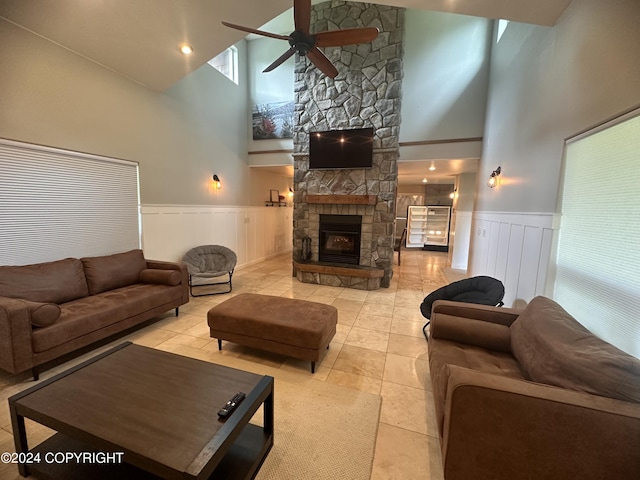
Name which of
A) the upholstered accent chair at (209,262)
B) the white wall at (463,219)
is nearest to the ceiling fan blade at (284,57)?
the upholstered accent chair at (209,262)

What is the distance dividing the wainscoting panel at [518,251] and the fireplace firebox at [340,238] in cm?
211

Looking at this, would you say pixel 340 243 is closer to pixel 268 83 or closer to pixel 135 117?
pixel 135 117

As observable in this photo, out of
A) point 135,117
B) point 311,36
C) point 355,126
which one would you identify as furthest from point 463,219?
point 135,117

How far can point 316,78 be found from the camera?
4836 mm

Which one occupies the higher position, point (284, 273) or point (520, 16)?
point (520, 16)

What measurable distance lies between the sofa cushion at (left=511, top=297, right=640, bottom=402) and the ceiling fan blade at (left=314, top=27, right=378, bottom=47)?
272 cm

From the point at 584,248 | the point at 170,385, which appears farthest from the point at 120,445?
the point at 584,248

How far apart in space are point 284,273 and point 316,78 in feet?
13.0

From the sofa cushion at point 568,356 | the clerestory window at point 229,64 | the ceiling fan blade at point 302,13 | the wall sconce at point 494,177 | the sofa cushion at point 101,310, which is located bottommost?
the sofa cushion at point 101,310

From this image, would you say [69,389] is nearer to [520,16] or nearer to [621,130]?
[621,130]

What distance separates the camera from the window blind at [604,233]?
4.79ft

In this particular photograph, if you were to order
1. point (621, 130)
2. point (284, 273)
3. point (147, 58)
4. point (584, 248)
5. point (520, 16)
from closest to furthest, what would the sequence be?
point (621, 130)
point (584, 248)
point (520, 16)
point (147, 58)
point (284, 273)

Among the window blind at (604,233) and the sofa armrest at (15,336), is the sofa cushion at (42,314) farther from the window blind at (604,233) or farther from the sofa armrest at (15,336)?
the window blind at (604,233)

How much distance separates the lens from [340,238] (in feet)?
17.0
